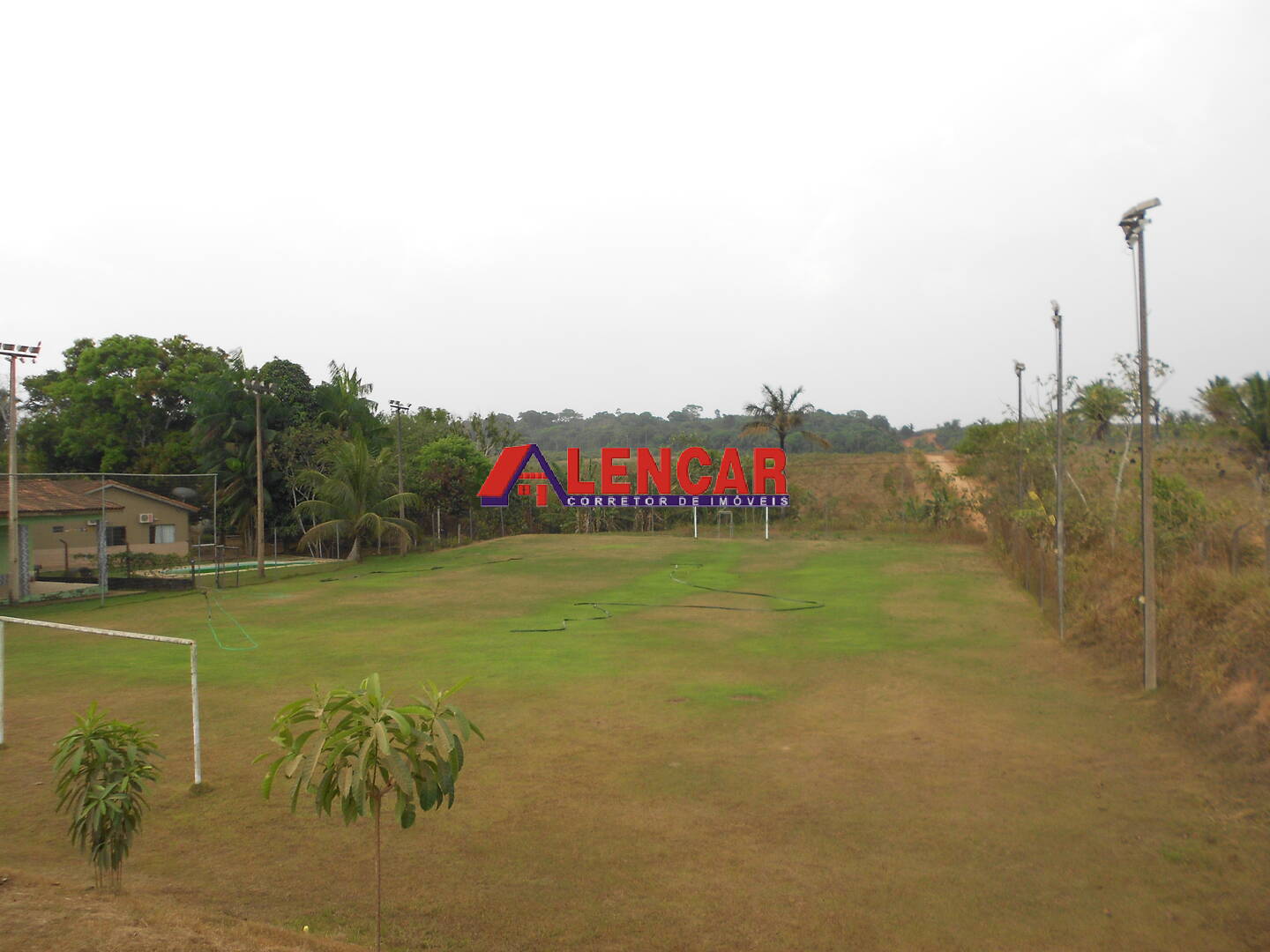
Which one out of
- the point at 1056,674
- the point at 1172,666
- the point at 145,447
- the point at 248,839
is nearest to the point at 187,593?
the point at 145,447

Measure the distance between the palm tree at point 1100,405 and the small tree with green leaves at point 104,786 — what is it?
20.0 meters

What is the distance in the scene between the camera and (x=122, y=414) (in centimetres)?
3775

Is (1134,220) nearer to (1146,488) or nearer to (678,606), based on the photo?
(1146,488)

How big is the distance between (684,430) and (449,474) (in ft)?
203

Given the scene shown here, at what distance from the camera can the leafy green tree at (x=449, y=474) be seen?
3853 cm

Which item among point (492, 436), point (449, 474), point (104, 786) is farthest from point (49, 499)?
point (492, 436)

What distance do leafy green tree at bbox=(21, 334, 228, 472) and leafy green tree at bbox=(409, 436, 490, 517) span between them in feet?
32.0

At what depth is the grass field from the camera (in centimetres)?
552

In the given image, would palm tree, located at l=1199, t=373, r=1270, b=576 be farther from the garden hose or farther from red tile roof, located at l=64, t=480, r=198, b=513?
red tile roof, located at l=64, t=480, r=198, b=513

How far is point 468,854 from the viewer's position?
6.55m

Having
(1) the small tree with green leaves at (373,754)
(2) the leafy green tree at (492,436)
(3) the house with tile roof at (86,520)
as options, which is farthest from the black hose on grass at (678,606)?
(2) the leafy green tree at (492,436)

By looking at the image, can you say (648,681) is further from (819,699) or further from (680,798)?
(680,798)

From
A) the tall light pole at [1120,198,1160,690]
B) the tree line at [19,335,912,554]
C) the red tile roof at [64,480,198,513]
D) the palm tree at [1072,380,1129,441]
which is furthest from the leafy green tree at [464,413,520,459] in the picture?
the tall light pole at [1120,198,1160,690]

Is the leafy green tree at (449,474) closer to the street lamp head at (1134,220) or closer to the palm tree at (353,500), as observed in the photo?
the palm tree at (353,500)
